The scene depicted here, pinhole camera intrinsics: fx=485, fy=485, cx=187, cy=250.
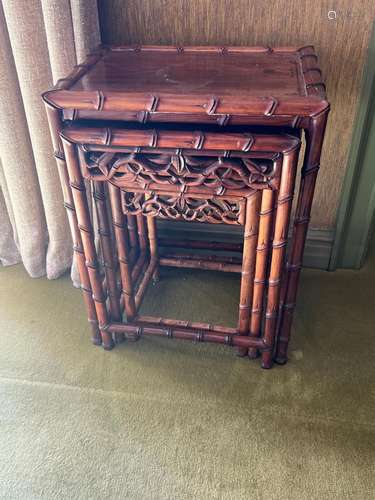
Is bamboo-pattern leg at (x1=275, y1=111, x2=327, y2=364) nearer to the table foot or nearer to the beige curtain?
the table foot

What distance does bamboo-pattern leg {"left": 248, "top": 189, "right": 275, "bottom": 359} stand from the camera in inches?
37.0

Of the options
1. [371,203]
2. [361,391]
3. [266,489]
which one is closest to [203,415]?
[266,489]

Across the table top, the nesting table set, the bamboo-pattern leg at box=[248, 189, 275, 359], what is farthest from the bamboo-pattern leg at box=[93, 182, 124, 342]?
the bamboo-pattern leg at box=[248, 189, 275, 359]

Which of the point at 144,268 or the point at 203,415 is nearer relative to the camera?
the point at 203,415

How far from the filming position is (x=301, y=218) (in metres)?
0.97

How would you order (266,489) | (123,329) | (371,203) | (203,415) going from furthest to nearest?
(371,203), (123,329), (203,415), (266,489)

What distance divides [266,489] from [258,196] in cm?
56

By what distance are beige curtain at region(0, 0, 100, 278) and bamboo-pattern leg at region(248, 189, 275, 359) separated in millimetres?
588

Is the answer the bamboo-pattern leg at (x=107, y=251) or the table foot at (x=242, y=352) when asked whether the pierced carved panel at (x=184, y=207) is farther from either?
the table foot at (x=242, y=352)

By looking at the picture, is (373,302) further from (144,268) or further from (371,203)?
(144,268)

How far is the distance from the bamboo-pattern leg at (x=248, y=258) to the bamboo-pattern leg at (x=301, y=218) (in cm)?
8

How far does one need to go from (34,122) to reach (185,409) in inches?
31.1

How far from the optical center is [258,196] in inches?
36.9

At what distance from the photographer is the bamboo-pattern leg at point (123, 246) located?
40.7 inches
